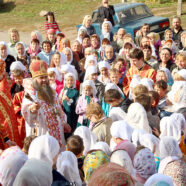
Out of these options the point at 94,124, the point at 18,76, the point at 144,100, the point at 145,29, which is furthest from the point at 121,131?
the point at 145,29

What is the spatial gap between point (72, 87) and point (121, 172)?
3.88m

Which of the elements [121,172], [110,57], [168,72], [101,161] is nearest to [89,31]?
[110,57]

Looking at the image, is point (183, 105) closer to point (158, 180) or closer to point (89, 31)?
point (158, 180)

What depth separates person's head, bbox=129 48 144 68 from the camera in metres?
6.15

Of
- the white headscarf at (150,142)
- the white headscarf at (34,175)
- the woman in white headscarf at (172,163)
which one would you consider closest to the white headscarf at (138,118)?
the white headscarf at (150,142)

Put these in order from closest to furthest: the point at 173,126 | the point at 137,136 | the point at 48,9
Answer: the point at 137,136
the point at 173,126
the point at 48,9

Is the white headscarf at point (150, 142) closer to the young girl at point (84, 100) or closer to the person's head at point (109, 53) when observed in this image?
the young girl at point (84, 100)

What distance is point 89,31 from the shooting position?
10.7 m

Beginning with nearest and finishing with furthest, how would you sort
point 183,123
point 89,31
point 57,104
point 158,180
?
point 158,180, point 183,123, point 57,104, point 89,31

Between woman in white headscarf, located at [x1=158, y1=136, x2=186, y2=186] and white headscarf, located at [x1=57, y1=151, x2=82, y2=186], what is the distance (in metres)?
0.84

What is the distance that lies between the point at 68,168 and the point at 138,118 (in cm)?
146

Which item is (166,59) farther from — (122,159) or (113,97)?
(122,159)

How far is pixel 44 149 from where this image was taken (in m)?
3.33

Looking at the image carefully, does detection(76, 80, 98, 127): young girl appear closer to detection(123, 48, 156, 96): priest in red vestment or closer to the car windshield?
detection(123, 48, 156, 96): priest in red vestment
